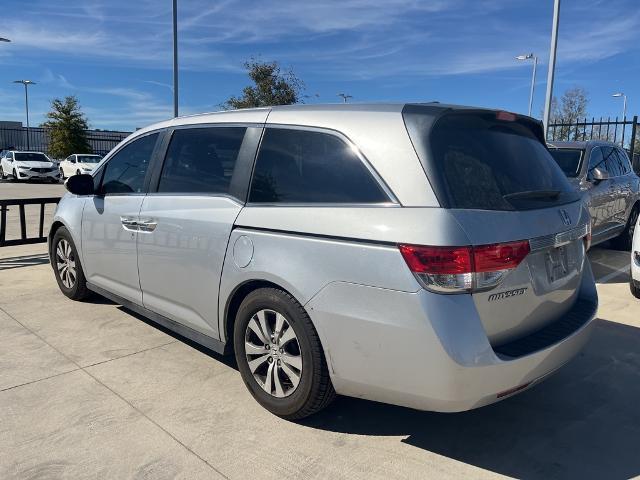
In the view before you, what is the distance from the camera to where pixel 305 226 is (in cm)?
278

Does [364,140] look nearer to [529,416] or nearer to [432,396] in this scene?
[432,396]

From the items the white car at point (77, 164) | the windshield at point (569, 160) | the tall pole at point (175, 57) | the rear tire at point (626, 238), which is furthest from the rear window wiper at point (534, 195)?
the white car at point (77, 164)

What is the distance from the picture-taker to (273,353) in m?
3.01

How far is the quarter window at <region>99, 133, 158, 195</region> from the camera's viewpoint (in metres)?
4.15

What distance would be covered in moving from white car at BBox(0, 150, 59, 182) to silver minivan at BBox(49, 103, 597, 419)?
25.5 metres

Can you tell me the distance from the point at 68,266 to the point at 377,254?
149 inches

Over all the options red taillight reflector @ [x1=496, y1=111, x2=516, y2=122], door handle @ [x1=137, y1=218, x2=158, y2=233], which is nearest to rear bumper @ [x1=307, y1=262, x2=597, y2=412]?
red taillight reflector @ [x1=496, y1=111, x2=516, y2=122]

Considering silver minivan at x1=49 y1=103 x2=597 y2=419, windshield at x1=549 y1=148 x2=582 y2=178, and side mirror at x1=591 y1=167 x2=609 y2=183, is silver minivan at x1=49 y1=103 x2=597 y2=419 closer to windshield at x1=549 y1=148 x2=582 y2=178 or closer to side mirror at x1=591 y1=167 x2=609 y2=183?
side mirror at x1=591 y1=167 x2=609 y2=183

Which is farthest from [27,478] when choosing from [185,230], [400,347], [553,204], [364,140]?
[553,204]

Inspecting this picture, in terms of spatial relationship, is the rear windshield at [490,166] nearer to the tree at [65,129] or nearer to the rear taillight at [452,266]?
the rear taillight at [452,266]

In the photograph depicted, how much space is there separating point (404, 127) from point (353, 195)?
1.35 ft

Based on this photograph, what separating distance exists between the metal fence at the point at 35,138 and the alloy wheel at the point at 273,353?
124 ft

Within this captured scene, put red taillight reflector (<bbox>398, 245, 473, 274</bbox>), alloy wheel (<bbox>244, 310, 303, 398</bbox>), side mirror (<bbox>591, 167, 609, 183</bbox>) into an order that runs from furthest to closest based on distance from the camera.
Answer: side mirror (<bbox>591, 167, 609, 183</bbox>), alloy wheel (<bbox>244, 310, 303, 398</bbox>), red taillight reflector (<bbox>398, 245, 473, 274</bbox>)

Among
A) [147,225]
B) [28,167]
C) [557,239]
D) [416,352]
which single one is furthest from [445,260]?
[28,167]
